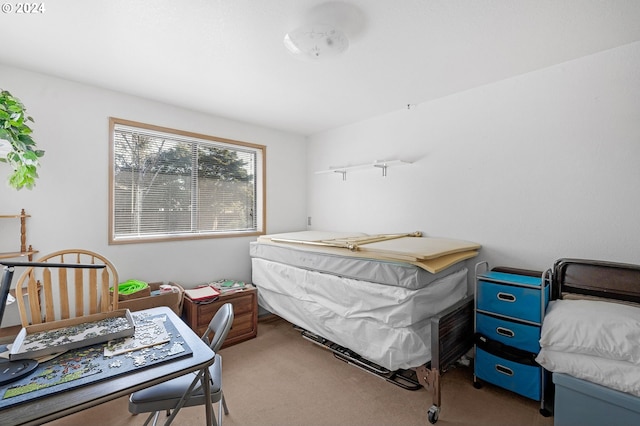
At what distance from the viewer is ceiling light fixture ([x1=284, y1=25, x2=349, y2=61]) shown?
1.56 meters

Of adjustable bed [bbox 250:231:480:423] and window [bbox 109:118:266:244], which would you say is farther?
window [bbox 109:118:266:244]

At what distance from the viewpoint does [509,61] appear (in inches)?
79.5

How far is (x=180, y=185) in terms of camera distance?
3.01 metres

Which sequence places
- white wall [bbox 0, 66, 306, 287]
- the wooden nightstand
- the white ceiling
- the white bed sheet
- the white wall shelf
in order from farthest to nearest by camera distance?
the white wall shelf < the wooden nightstand < white wall [bbox 0, 66, 306, 287] < the white ceiling < the white bed sheet

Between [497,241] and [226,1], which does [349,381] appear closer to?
[497,241]

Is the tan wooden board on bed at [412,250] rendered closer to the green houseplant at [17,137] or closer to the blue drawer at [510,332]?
the blue drawer at [510,332]

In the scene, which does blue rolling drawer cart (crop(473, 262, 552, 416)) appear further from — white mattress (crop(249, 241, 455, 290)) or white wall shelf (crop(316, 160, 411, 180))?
white wall shelf (crop(316, 160, 411, 180))

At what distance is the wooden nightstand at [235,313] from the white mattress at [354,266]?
0.47m

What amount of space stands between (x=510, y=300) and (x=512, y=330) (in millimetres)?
211

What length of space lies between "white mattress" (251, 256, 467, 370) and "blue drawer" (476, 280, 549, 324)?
210 millimetres

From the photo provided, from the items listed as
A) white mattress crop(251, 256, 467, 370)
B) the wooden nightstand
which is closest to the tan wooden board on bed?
white mattress crop(251, 256, 467, 370)

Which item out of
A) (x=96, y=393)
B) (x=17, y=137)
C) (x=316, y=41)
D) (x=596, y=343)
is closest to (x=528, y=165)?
(x=596, y=343)

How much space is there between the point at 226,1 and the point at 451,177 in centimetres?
217

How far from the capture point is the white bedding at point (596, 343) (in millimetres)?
1393
